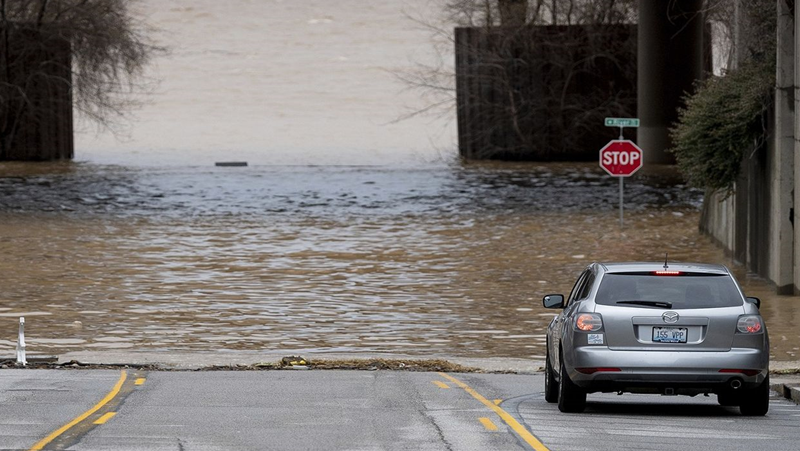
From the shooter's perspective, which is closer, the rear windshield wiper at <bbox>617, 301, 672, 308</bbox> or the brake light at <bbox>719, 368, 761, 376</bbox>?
the brake light at <bbox>719, 368, 761, 376</bbox>

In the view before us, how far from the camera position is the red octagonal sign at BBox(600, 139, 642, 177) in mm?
38688

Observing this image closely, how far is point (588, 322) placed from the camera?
13336mm

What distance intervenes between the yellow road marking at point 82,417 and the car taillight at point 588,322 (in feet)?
13.7

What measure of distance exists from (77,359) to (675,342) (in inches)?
324

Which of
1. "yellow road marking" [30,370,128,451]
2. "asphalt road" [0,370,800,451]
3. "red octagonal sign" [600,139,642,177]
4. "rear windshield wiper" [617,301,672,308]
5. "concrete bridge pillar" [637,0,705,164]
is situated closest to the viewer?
"yellow road marking" [30,370,128,451]

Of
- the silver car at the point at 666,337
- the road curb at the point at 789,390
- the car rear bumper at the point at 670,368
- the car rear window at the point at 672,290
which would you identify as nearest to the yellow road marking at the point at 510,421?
the silver car at the point at 666,337

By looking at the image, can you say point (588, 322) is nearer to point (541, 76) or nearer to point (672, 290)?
point (672, 290)

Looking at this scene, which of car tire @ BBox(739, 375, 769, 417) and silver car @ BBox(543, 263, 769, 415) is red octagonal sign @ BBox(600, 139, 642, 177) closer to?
car tire @ BBox(739, 375, 769, 417)

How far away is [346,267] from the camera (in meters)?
30.6

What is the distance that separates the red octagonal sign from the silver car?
2524 centimetres

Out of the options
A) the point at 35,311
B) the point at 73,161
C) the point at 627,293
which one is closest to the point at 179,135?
the point at 73,161

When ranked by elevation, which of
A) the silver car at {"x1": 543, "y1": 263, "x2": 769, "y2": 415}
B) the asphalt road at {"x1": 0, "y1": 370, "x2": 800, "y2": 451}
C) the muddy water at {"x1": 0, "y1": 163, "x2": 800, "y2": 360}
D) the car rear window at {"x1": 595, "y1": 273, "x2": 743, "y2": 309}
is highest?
the car rear window at {"x1": 595, "y1": 273, "x2": 743, "y2": 309}

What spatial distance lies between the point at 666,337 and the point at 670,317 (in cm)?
18

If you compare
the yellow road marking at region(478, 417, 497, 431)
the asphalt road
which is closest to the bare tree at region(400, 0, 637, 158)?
the asphalt road
